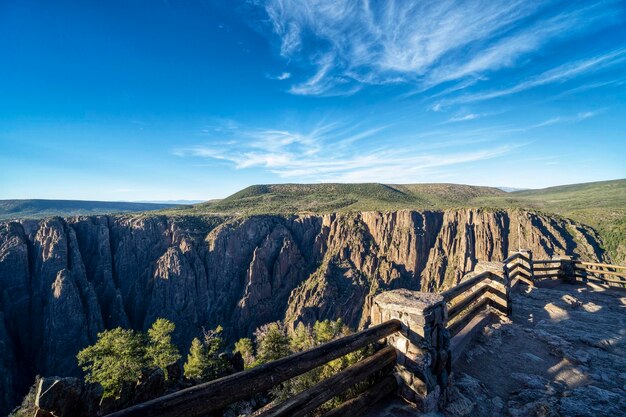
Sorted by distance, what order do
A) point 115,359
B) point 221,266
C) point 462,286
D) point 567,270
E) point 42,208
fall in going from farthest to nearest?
point 42,208 < point 221,266 < point 115,359 < point 567,270 < point 462,286

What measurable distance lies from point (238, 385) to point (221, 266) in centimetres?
7637

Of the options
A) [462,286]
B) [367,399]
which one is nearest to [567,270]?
[462,286]

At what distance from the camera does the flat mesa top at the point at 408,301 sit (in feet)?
14.4

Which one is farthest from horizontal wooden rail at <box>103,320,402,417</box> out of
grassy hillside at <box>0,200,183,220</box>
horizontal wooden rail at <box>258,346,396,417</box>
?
grassy hillside at <box>0,200,183,220</box>

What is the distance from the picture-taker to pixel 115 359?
20781 mm

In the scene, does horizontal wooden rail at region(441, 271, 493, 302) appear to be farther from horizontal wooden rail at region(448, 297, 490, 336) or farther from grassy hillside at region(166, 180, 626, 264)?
grassy hillside at region(166, 180, 626, 264)

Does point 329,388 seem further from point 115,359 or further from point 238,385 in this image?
point 115,359

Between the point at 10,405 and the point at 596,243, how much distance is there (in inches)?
4818

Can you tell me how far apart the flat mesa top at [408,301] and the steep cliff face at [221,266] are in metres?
62.8

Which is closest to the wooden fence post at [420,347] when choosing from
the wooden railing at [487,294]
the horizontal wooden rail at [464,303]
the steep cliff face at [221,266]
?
the horizontal wooden rail at [464,303]

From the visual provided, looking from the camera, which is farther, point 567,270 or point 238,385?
point 567,270

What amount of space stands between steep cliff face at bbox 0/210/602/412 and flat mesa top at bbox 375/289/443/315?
206 feet

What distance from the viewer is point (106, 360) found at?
20.5 meters

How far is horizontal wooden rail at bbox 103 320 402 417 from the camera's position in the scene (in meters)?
2.25
